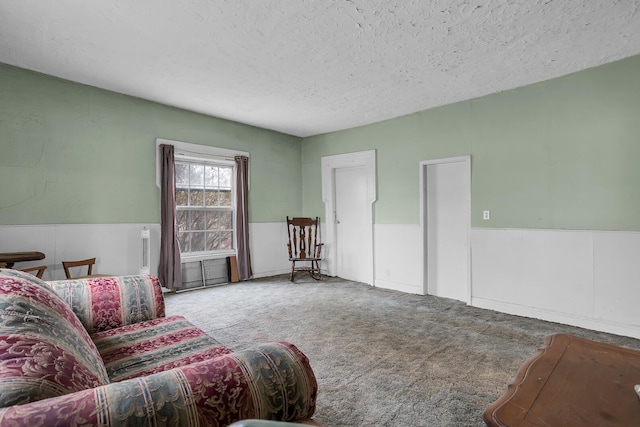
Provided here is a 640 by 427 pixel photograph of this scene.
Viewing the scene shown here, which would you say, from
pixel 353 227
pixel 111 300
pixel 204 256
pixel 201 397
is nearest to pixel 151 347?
pixel 111 300

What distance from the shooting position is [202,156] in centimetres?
485

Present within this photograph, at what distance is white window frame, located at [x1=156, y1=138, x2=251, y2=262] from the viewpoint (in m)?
4.47

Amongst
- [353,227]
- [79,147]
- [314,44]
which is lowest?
[353,227]

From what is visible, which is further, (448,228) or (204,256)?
(204,256)

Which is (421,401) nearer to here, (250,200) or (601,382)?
(601,382)

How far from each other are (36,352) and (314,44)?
278 centimetres

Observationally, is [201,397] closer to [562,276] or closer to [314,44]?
[314,44]

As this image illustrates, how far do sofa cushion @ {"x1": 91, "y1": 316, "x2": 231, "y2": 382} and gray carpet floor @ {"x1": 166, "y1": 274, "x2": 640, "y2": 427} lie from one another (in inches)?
30.1

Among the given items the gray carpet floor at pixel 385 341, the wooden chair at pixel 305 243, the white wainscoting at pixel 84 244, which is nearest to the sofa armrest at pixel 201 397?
the gray carpet floor at pixel 385 341

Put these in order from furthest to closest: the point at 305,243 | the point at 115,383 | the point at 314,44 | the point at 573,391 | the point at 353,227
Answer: the point at 305,243 → the point at 353,227 → the point at 314,44 → the point at 573,391 → the point at 115,383

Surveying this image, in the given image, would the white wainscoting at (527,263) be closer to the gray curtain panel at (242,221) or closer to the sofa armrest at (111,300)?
the gray curtain panel at (242,221)

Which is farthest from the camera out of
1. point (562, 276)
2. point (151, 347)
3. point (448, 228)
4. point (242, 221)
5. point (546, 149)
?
point (242, 221)

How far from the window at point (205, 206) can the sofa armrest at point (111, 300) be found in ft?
9.06

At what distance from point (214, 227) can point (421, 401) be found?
401 cm
